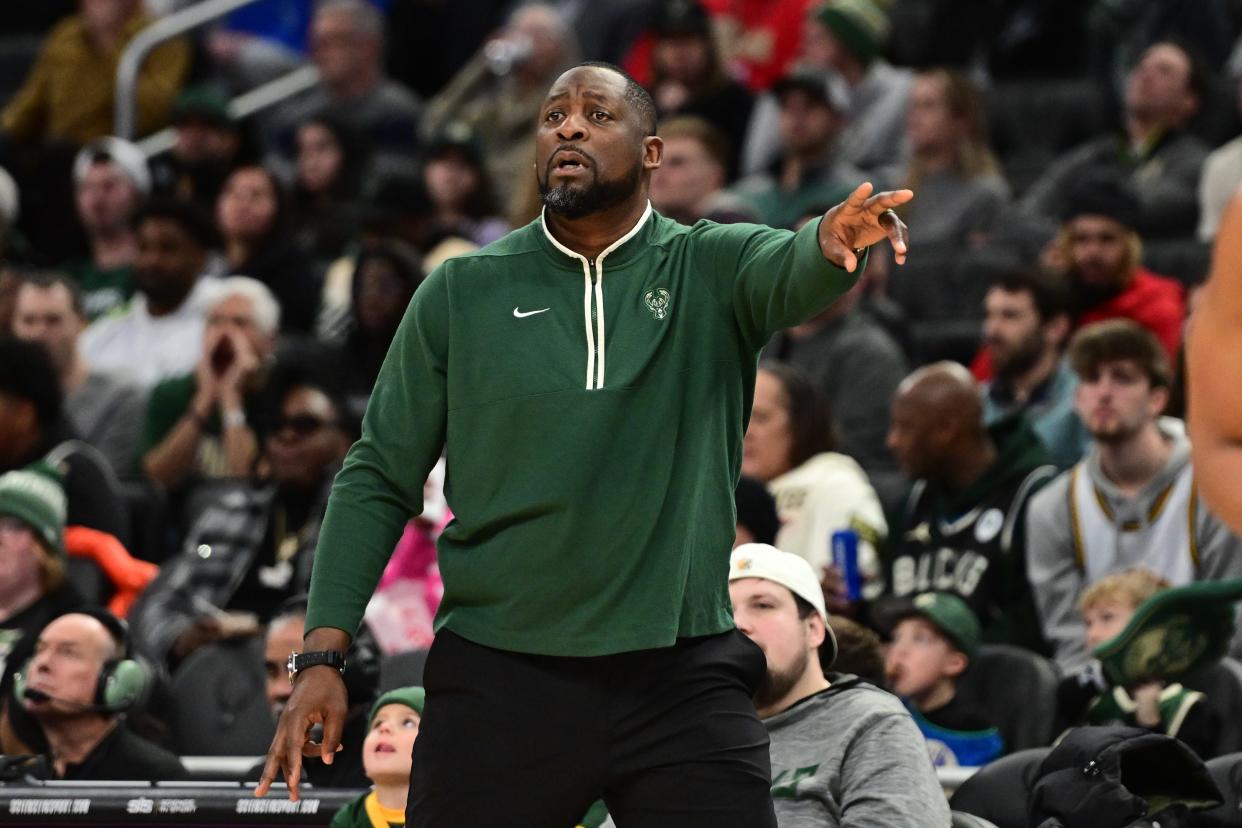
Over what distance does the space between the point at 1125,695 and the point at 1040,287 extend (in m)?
2.58

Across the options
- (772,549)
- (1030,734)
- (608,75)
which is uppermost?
(608,75)

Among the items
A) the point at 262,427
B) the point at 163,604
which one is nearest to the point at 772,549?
the point at 163,604

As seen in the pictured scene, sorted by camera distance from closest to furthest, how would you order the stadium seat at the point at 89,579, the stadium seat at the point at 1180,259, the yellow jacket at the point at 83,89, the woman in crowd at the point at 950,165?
the stadium seat at the point at 89,579 < the stadium seat at the point at 1180,259 < the woman in crowd at the point at 950,165 < the yellow jacket at the point at 83,89

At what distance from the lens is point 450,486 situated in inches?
131

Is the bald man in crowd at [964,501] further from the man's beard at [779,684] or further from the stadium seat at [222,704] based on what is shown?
the man's beard at [779,684]

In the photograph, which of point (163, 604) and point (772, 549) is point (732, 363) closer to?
point (772, 549)

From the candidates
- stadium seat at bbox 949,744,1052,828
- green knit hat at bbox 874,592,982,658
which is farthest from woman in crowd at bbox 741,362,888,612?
stadium seat at bbox 949,744,1052,828

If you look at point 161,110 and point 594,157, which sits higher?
point 161,110

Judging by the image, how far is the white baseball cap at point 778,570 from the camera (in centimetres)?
461

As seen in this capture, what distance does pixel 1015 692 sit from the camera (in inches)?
232

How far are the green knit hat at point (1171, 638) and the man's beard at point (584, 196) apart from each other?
7.47ft

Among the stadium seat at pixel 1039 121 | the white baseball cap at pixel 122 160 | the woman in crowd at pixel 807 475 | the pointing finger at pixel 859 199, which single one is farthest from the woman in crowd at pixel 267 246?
the pointing finger at pixel 859 199

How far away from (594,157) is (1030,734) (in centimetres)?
297

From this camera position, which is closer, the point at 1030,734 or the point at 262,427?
the point at 1030,734
